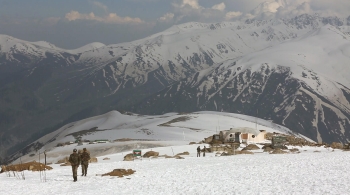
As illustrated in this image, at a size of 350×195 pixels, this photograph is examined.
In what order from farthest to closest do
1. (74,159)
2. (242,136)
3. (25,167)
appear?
(242,136) → (25,167) → (74,159)

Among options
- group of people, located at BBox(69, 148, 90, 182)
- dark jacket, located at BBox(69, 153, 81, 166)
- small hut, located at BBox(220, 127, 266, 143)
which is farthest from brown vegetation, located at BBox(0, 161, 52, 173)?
small hut, located at BBox(220, 127, 266, 143)

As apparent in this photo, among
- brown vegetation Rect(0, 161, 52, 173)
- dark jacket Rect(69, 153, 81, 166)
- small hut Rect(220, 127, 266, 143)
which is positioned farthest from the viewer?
small hut Rect(220, 127, 266, 143)

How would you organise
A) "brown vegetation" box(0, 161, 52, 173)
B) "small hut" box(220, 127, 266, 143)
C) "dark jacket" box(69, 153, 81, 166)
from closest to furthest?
"dark jacket" box(69, 153, 81, 166) → "brown vegetation" box(0, 161, 52, 173) → "small hut" box(220, 127, 266, 143)

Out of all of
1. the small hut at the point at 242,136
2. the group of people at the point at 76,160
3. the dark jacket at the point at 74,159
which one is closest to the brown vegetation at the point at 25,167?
the group of people at the point at 76,160

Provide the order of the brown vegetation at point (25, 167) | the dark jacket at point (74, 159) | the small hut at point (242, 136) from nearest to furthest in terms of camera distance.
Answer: the dark jacket at point (74, 159) → the brown vegetation at point (25, 167) → the small hut at point (242, 136)

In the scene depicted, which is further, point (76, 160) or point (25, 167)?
point (25, 167)

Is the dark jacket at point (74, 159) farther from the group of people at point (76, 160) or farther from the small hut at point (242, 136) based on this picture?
the small hut at point (242, 136)

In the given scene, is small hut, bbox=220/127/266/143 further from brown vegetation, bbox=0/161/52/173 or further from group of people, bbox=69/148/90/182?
group of people, bbox=69/148/90/182

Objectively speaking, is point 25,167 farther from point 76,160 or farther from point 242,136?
point 242,136

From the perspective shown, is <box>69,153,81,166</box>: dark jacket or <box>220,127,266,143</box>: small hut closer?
<box>69,153,81,166</box>: dark jacket

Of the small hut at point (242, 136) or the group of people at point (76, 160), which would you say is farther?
the small hut at point (242, 136)

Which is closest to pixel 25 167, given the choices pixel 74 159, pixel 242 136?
pixel 74 159

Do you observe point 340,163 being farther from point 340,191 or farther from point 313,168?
point 340,191

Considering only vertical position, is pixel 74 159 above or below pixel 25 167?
above
